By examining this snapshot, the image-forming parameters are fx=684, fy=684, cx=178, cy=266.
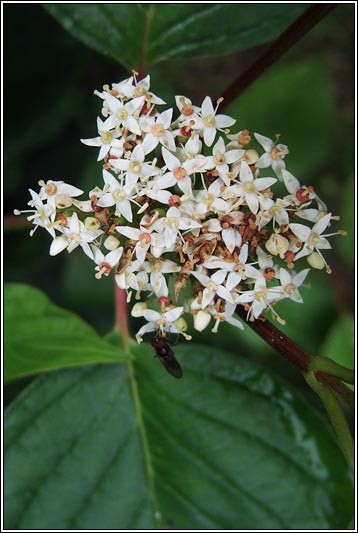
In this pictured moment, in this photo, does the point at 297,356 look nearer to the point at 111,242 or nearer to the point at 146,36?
the point at 111,242

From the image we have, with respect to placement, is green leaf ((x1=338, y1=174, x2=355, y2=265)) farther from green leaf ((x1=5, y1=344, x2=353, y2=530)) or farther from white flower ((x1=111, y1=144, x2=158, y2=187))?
white flower ((x1=111, y1=144, x2=158, y2=187))

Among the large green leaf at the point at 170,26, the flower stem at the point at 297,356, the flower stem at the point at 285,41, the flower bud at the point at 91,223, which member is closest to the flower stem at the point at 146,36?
the large green leaf at the point at 170,26

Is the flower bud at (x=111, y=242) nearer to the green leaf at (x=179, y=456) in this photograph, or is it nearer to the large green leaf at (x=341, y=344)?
the green leaf at (x=179, y=456)

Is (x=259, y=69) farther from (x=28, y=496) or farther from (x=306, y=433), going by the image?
(x=28, y=496)

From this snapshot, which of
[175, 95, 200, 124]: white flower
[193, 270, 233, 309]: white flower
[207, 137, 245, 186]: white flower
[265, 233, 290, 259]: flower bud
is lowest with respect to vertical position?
[193, 270, 233, 309]: white flower

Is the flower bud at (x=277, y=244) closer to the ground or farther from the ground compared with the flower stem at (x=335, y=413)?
farther from the ground

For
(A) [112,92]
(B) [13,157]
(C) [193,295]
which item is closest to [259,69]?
(A) [112,92]

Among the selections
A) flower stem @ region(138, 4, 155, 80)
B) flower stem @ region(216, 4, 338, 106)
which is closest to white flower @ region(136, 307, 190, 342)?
flower stem @ region(216, 4, 338, 106)
